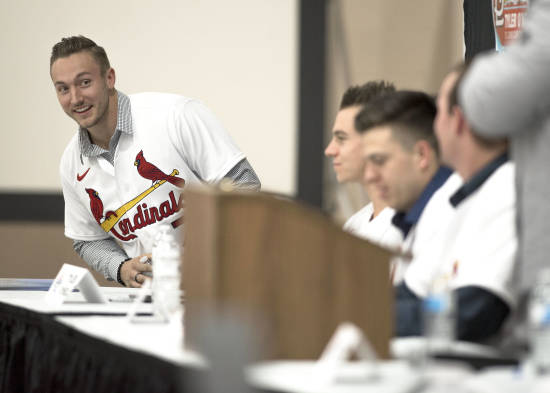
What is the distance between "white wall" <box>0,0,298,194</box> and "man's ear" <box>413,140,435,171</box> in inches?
Answer: 121

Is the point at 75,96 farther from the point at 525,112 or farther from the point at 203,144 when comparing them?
the point at 525,112

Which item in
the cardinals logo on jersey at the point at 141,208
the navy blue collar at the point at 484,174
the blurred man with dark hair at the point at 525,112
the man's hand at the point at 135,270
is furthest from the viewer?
the cardinals logo on jersey at the point at 141,208

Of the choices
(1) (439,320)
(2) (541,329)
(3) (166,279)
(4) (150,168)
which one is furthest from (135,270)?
(2) (541,329)

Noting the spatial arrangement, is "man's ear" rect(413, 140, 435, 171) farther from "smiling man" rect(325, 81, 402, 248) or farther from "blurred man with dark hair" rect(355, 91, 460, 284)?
"smiling man" rect(325, 81, 402, 248)

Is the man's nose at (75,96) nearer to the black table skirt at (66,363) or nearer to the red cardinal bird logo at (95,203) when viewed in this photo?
the red cardinal bird logo at (95,203)

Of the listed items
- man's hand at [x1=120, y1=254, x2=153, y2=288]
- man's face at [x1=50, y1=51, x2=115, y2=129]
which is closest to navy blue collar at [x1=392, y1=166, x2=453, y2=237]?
man's hand at [x1=120, y1=254, x2=153, y2=288]

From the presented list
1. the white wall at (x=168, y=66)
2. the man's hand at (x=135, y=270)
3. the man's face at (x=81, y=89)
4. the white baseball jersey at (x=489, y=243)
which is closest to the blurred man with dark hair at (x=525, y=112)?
the white baseball jersey at (x=489, y=243)

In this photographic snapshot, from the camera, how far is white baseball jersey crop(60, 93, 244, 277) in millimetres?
3424

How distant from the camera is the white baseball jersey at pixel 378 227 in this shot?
7.38ft

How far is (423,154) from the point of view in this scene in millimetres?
1883

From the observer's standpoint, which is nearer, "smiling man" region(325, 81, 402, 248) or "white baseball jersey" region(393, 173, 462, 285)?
"white baseball jersey" region(393, 173, 462, 285)

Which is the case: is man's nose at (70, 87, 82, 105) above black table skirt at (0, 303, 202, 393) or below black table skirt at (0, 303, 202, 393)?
above

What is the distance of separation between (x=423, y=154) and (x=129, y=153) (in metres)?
1.85

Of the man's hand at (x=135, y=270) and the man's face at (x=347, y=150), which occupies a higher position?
the man's face at (x=347, y=150)
